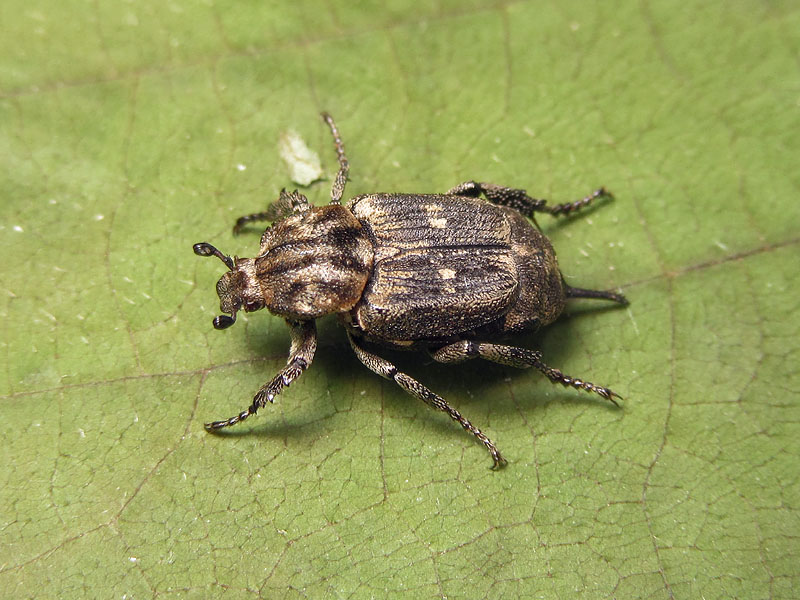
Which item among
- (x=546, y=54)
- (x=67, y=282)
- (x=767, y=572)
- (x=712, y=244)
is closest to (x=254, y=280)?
(x=67, y=282)

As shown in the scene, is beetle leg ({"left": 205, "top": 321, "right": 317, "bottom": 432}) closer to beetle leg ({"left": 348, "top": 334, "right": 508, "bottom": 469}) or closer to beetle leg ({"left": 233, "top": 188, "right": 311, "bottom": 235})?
beetle leg ({"left": 348, "top": 334, "right": 508, "bottom": 469})

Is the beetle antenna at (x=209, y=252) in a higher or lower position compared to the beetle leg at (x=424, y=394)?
higher

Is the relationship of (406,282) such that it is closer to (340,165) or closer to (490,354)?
(490,354)

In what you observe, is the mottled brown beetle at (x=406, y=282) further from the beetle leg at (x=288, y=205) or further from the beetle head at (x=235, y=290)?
the beetle leg at (x=288, y=205)

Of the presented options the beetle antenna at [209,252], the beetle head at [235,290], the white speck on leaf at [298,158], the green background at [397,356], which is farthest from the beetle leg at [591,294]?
the beetle antenna at [209,252]

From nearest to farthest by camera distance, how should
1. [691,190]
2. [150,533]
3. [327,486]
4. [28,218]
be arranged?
1. [150,533]
2. [327,486]
3. [28,218]
4. [691,190]

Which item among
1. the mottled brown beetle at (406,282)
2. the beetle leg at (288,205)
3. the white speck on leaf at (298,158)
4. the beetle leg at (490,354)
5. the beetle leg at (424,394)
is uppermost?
the white speck on leaf at (298,158)

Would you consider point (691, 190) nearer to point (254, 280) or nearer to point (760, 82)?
point (760, 82)

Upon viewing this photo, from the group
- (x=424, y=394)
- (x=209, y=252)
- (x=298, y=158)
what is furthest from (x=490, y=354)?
(x=298, y=158)
